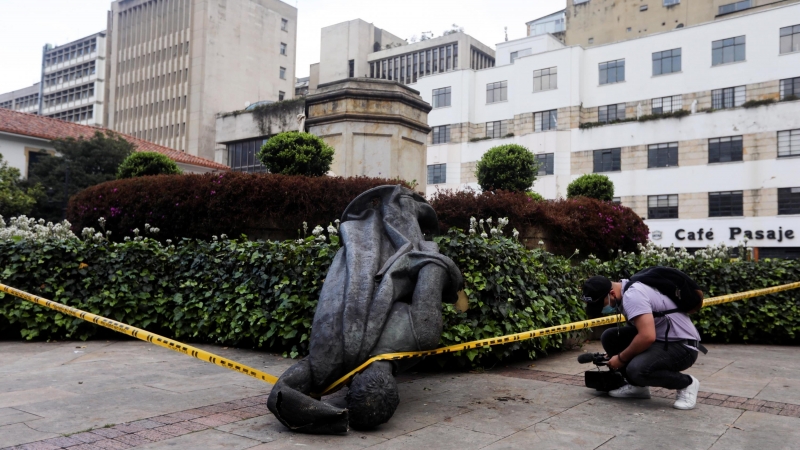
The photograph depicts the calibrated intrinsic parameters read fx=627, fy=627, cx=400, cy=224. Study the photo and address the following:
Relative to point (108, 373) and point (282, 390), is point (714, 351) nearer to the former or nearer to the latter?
point (282, 390)

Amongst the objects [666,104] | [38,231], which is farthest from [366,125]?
[666,104]

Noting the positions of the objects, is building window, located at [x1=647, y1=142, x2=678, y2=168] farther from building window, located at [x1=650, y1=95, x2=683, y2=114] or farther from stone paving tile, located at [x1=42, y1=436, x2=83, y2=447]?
stone paving tile, located at [x1=42, y1=436, x2=83, y2=447]

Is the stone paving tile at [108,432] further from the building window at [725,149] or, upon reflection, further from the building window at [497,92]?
the building window at [497,92]

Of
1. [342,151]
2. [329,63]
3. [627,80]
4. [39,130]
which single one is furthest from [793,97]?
[329,63]

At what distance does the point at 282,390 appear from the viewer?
11.9 feet

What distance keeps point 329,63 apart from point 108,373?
7026 centimetres

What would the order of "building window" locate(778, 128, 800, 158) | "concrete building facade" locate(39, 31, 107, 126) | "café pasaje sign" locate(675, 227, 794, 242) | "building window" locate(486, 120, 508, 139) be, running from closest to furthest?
"café pasaje sign" locate(675, 227, 794, 242), "building window" locate(778, 128, 800, 158), "building window" locate(486, 120, 508, 139), "concrete building facade" locate(39, 31, 107, 126)

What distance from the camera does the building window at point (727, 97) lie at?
33.7 metres

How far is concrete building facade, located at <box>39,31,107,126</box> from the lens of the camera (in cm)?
8312

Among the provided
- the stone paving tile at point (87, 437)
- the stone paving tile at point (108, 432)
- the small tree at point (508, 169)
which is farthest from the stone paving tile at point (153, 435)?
the small tree at point (508, 169)

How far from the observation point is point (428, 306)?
13.5ft

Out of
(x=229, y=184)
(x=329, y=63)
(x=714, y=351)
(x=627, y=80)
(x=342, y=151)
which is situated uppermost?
(x=329, y=63)

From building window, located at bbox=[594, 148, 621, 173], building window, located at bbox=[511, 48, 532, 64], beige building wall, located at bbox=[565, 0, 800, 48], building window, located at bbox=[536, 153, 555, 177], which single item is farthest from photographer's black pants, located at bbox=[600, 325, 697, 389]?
building window, located at bbox=[511, 48, 532, 64]

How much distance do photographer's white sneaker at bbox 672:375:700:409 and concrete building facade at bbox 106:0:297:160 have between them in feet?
213
